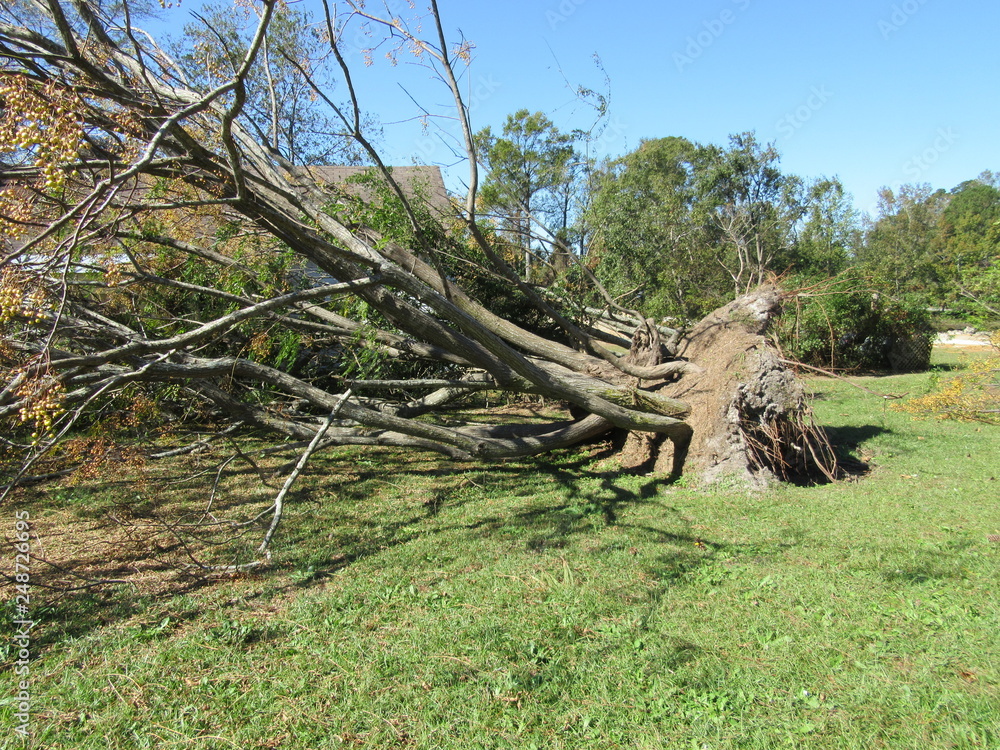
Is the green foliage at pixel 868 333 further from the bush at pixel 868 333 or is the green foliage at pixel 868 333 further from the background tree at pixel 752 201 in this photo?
the background tree at pixel 752 201

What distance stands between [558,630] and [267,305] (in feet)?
9.06

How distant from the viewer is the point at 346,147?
18.7 metres

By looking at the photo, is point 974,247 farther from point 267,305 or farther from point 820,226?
point 267,305

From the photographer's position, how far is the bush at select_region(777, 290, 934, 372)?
13367mm

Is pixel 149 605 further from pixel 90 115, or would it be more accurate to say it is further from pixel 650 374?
pixel 650 374

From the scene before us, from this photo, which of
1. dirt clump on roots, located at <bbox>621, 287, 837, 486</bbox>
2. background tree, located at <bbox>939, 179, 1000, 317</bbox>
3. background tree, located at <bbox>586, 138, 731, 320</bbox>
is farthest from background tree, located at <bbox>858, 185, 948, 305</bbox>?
dirt clump on roots, located at <bbox>621, 287, 837, 486</bbox>

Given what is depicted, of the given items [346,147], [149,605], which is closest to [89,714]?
[149,605]

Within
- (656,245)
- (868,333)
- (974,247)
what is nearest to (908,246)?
(974,247)

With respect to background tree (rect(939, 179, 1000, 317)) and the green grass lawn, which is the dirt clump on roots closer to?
the green grass lawn

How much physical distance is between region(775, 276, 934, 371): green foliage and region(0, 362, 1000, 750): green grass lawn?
8822 mm

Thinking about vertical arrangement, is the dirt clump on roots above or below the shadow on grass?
above

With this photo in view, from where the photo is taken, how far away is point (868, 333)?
1442cm

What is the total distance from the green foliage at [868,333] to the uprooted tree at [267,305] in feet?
24.5

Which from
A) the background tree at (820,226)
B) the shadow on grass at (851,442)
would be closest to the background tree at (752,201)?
the background tree at (820,226)
